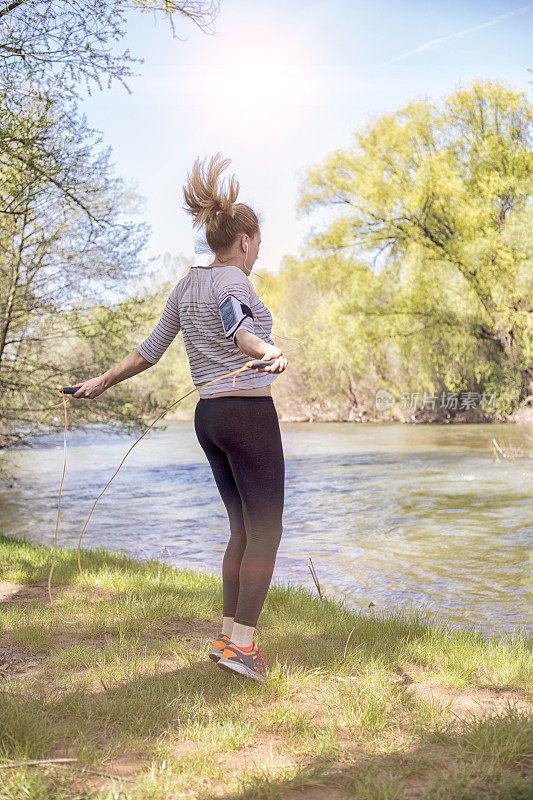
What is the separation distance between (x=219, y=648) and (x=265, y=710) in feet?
1.54

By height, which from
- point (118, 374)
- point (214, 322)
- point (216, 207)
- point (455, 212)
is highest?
point (455, 212)

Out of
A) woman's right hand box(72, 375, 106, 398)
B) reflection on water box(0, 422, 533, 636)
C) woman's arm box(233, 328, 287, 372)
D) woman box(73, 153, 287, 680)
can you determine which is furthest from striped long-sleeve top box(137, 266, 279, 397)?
reflection on water box(0, 422, 533, 636)

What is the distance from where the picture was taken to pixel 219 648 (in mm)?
3504

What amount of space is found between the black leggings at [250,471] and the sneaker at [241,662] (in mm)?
132

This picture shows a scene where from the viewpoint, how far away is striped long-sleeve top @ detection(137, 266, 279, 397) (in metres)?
3.31

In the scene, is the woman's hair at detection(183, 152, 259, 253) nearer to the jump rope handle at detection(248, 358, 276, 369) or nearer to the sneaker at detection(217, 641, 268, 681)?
the jump rope handle at detection(248, 358, 276, 369)

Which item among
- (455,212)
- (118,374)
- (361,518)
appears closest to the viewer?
(118,374)

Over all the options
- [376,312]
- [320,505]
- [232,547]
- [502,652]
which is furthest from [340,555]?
[376,312]

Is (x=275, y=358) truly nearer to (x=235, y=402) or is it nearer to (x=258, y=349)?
(x=258, y=349)

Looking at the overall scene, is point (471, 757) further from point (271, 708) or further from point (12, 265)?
point (12, 265)

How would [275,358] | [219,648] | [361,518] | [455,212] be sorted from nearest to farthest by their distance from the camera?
[275,358] → [219,648] → [361,518] → [455,212]

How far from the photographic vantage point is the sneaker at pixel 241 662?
3336mm

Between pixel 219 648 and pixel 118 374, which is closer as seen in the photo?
pixel 219 648

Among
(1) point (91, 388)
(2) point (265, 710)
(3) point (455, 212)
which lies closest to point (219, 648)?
(2) point (265, 710)
